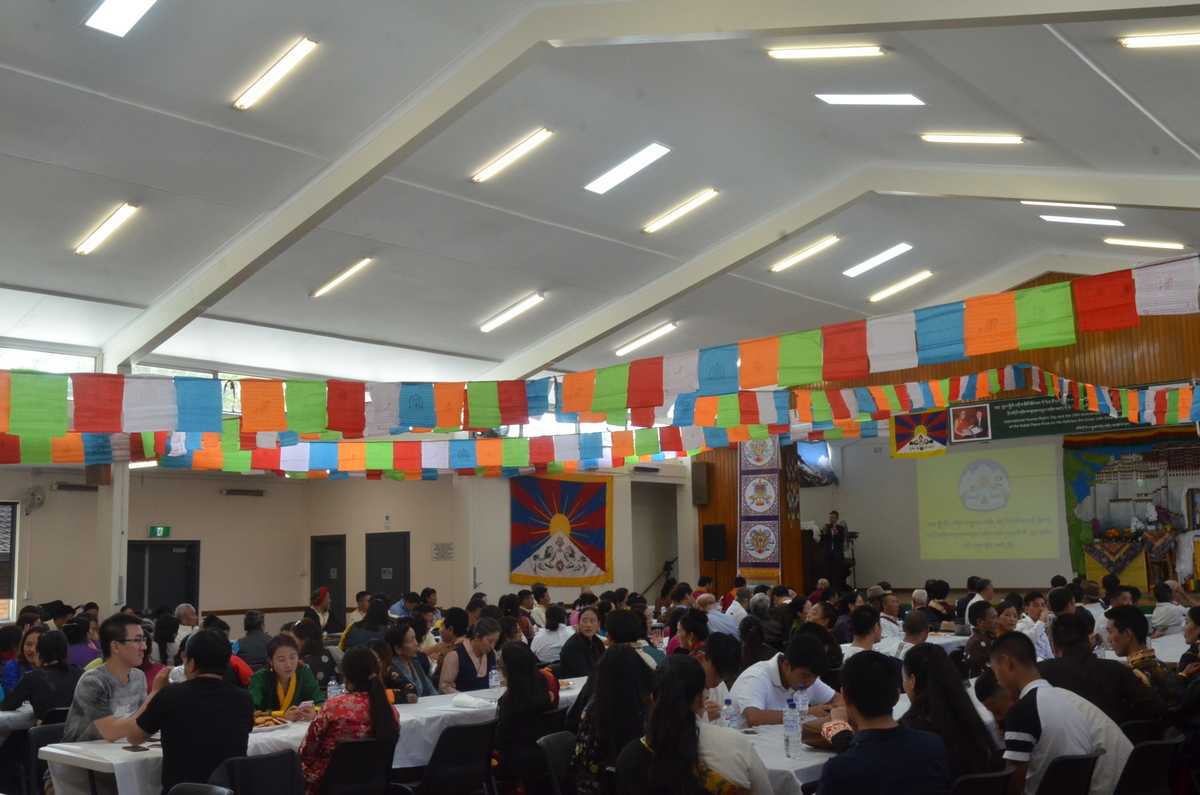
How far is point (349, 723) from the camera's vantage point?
5.00 metres

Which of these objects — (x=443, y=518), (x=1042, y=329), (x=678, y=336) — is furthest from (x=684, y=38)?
(x=443, y=518)

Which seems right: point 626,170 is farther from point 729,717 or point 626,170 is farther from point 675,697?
point 675,697

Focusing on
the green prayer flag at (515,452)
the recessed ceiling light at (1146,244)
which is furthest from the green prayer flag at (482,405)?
the recessed ceiling light at (1146,244)

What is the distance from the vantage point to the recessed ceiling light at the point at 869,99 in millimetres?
8734

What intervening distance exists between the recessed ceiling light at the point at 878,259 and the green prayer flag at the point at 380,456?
670 centimetres

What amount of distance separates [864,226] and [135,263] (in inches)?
331

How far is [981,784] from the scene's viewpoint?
12.8 feet

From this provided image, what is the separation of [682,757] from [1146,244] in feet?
40.0

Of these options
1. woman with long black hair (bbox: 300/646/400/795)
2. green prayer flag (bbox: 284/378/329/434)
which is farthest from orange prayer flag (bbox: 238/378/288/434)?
woman with long black hair (bbox: 300/646/400/795)

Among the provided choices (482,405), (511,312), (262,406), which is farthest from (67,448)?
(511,312)

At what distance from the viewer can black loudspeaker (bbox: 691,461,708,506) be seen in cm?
2047

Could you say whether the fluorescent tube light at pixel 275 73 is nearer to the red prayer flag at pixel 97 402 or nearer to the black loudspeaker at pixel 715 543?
the red prayer flag at pixel 97 402

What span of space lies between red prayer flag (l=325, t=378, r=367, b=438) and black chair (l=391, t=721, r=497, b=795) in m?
5.10

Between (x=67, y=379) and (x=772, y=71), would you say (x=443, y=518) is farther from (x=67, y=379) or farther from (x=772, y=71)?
(x=772, y=71)
